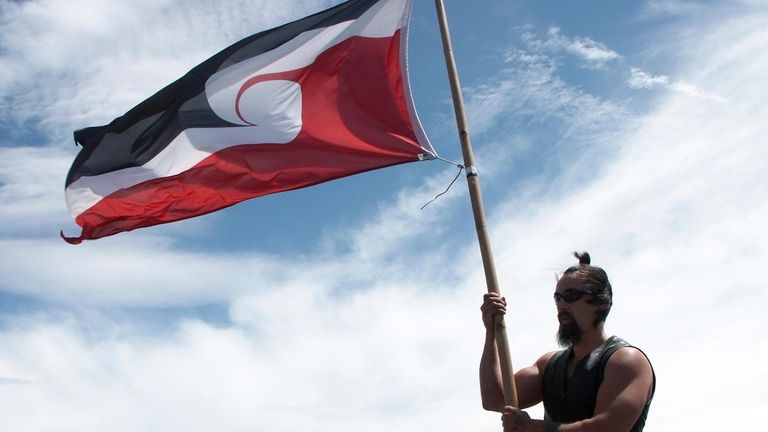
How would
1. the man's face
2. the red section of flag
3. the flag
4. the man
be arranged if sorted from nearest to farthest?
the man, the man's face, the red section of flag, the flag

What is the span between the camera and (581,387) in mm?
5047

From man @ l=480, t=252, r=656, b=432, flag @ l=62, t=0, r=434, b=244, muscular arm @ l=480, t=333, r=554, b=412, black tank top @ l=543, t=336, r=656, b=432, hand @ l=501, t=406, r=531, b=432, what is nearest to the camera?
man @ l=480, t=252, r=656, b=432

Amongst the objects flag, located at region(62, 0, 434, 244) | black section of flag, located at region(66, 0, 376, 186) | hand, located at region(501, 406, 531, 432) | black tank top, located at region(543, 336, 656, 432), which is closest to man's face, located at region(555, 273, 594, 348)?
black tank top, located at region(543, 336, 656, 432)

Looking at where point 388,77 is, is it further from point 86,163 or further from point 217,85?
point 86,163

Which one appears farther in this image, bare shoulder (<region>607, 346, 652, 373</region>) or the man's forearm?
the man's forearm

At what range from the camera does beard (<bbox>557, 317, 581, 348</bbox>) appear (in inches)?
211

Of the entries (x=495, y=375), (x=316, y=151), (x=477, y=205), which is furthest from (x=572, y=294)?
(x=316, y=151)

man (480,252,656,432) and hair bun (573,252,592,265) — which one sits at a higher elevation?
hair bun (573,252,592,265)

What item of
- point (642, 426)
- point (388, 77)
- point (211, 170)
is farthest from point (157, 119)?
point (642, 426)

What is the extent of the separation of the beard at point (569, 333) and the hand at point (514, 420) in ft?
2.07

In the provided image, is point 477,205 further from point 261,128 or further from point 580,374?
point 261,128

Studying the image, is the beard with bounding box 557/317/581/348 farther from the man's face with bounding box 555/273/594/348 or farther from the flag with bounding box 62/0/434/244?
the flag with bounding box 62/0/434/244

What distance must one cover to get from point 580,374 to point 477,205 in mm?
1790

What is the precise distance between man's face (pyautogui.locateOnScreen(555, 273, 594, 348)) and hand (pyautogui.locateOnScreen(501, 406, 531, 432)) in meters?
0.64
